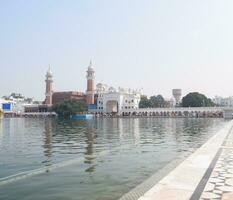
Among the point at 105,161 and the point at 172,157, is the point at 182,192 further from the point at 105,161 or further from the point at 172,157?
the point at 172,157

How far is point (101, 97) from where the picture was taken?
4779 inches

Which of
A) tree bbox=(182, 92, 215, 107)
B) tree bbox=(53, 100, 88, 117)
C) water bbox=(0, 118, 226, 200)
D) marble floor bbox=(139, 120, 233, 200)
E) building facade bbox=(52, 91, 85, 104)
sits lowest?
water bbox=(0, 118, 226, 200)

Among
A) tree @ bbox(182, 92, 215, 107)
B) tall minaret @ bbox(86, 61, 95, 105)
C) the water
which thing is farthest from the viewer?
tall minaret @ bbox(86, 61, 95, 105)

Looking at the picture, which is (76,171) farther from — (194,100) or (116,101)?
(116,101)

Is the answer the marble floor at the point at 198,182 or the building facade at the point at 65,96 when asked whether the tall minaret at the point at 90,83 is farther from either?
the marble floor at the point at 198,182

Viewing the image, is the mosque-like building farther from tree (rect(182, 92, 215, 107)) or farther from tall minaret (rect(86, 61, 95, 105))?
tree (rect(182, 92, 215, 107))

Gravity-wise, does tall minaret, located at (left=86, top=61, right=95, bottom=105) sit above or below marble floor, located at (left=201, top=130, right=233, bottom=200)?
above

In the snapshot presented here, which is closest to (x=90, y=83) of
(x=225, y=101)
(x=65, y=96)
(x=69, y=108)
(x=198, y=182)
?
(x=65, y=96)

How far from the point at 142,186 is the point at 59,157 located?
17.8 feet

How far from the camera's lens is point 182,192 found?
633cm

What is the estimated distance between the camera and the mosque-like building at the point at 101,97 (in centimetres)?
11688

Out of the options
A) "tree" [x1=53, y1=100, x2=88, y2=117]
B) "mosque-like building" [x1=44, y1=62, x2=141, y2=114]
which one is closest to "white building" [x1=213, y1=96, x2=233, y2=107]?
"mosque-like building" [x1=44, y1=62, x2=141, y2=114]

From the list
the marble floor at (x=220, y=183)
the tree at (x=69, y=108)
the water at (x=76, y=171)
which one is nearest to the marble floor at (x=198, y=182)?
the marble floor at (x=220, y=183)

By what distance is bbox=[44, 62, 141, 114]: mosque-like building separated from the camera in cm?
11688
